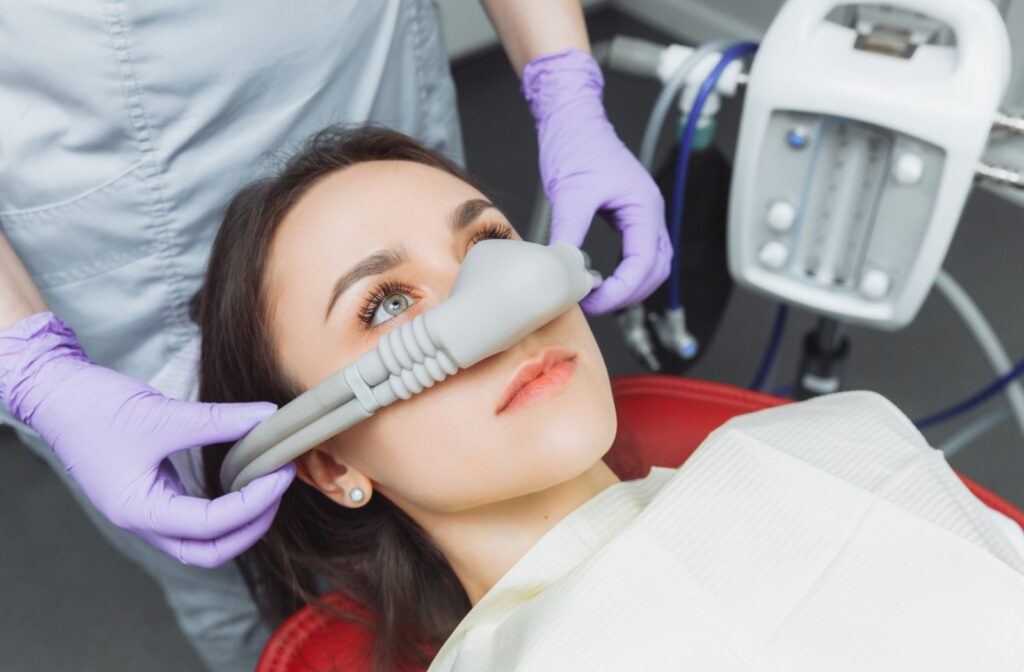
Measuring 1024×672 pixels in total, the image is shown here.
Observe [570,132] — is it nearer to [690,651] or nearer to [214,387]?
[214,387]

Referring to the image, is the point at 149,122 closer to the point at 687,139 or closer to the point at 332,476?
the point at 332,476

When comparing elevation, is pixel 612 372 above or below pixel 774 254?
below

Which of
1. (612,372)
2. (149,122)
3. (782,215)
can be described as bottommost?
(612,372)

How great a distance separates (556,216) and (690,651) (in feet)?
1.78

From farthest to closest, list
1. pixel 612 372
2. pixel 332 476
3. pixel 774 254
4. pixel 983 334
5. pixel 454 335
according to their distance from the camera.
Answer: pixel 612 372 → pixel 983 334 → pixel 774 254 → pixel 332 476 → pixel 454 335

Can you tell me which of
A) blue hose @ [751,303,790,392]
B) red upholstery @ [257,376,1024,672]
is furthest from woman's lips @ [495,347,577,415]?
blue hose @ [751,303,790,392]

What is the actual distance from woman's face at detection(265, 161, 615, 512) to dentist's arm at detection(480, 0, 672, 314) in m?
0.17

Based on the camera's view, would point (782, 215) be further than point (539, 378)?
Yes

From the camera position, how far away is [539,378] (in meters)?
0.90

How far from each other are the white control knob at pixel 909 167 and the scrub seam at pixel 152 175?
826 millimetres

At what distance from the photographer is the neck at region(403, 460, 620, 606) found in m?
0.97

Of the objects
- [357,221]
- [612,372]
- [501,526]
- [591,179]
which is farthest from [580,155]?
[612,372]

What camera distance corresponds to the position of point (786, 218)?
3.84ft

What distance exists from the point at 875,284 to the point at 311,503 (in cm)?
74
